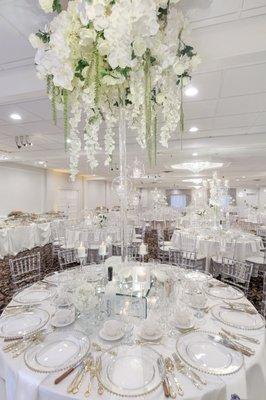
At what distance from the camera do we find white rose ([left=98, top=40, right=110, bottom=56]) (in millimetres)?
1384

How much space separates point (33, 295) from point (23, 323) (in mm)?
509

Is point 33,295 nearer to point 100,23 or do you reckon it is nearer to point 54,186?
point 100,23

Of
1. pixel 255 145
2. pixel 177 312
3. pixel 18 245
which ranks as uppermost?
pixel 255 145

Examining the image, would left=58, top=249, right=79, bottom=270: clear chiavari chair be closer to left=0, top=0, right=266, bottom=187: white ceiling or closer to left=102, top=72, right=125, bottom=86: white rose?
left=0, top=0, right=266, bottom=187: white ceiling

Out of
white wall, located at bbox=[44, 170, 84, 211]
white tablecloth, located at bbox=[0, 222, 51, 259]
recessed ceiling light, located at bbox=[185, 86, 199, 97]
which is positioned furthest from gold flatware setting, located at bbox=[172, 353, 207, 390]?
white wall, located at bbox=[44, 170, 84, 211]

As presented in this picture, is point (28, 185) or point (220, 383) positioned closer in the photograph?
point (220, 383)

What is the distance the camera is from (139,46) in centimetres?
139

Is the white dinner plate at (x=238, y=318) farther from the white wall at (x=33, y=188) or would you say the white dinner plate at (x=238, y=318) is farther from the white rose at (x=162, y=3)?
the white wall at (x=33, y=188)

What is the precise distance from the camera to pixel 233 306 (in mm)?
1953

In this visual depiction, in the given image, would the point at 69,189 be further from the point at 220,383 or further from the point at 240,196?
the point at 240,196

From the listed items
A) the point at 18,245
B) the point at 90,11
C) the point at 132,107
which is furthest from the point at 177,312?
the point at 18,245

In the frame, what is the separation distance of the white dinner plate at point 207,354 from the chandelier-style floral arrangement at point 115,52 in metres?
1.28

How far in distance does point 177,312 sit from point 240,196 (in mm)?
24041

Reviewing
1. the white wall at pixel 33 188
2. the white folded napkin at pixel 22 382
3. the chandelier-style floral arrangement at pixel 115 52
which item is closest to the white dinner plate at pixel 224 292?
the chandelier-style floral arrangement at pixel 115 52
